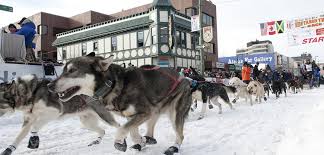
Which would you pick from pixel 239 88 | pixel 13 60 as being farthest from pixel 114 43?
pixel 13 60

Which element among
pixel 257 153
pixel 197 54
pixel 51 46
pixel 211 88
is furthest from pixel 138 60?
pixel 257 153

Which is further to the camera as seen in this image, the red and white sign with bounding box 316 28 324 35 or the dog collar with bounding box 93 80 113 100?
the red and white sign with bounding box 316 28 324 35

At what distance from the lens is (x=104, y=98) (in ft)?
13.4

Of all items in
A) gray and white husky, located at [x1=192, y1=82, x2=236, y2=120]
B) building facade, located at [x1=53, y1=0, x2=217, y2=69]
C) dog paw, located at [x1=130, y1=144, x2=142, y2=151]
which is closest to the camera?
dog paw, located at [x1=130, y1=144, x2=142, y2=151]

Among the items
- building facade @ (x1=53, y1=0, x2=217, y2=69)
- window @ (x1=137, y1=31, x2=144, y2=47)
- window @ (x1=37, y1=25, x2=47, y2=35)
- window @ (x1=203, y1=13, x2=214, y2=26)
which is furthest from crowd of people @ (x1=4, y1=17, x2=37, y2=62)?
window @ (x1=37, y1=25, x2=47, y2=35)

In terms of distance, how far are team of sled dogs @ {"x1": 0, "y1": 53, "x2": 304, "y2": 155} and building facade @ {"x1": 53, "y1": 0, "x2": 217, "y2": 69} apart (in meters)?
22.1

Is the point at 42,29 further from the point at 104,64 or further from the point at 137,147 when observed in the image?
the point at 104,64

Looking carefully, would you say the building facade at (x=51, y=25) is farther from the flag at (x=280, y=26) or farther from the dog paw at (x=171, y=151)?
the dog paw at (x=171, y=151)

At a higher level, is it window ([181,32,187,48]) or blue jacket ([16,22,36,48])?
window ([181,32,187,48])

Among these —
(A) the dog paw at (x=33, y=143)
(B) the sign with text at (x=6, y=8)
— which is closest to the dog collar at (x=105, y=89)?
(A) the dog paw at (x=33, y=143)

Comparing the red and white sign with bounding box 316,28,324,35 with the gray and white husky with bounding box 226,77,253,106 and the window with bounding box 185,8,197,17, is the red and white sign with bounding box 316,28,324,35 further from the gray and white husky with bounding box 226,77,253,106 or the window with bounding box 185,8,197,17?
the gray and white husky with bounding box 226,77,253,106

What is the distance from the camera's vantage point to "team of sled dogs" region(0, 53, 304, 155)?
13.2 ft

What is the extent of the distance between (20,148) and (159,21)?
2395cm

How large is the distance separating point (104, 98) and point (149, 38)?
25206 mm
